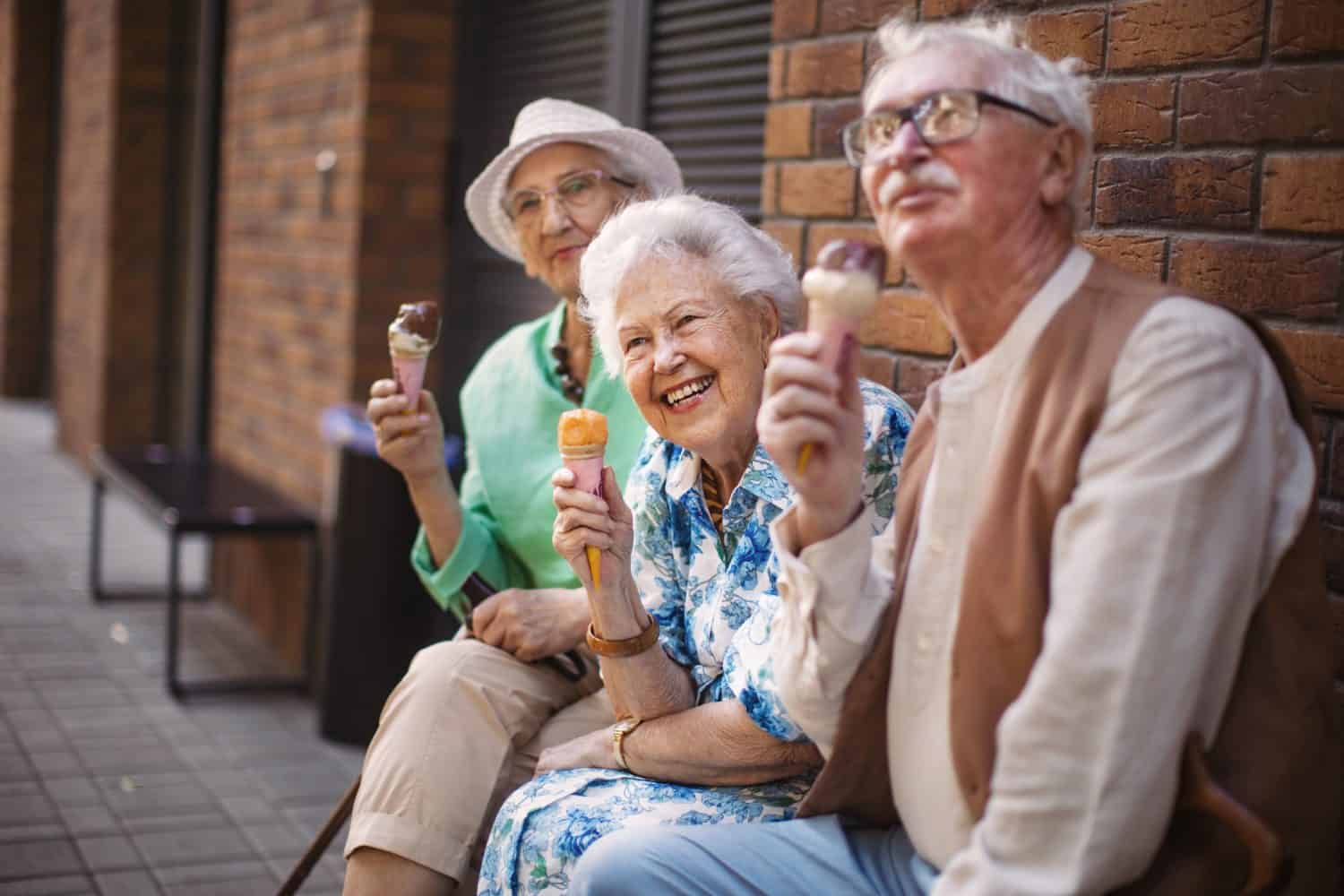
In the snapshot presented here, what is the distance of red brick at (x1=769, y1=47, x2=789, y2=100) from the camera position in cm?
335

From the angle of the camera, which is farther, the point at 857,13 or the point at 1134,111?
the point at 857,13

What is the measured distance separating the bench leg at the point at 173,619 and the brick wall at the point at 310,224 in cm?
54

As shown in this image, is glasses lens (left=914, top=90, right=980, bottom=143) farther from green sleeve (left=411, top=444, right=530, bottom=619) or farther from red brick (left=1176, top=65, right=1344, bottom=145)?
green sleeve (left=411, top=444, right=530, bottom=619)

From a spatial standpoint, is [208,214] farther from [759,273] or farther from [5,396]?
[5,396]

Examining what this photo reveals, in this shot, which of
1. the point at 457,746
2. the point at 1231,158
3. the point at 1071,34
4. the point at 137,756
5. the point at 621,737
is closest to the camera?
the point at 1231,158

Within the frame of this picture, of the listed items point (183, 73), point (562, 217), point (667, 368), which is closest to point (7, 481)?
point (183, 73)

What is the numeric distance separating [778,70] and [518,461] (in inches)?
38.8

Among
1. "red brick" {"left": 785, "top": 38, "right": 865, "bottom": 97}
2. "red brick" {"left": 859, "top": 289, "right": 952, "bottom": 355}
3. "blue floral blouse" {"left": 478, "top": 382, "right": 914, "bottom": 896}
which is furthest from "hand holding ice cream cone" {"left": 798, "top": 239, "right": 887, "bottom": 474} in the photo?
"red brick" {"left": 785, "top": 38, "right": 865, "bottom": 97}

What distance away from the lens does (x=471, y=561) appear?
319 cm

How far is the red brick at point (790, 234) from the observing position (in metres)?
3.29

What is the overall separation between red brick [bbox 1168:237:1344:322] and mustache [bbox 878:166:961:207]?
53cm

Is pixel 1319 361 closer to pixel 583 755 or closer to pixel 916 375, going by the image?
pixel 916 375

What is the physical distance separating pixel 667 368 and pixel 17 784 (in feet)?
9.29

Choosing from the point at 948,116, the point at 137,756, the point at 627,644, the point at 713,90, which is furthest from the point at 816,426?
the point at 137,756
